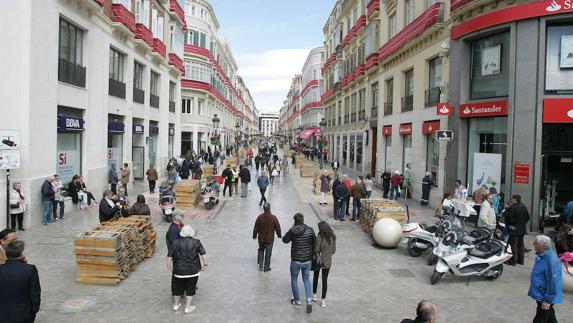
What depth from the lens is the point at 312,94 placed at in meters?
73.8

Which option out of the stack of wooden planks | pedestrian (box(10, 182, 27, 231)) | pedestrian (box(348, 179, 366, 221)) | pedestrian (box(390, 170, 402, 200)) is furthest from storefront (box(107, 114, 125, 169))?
pedestrian (box(390, 170, 402, 200))

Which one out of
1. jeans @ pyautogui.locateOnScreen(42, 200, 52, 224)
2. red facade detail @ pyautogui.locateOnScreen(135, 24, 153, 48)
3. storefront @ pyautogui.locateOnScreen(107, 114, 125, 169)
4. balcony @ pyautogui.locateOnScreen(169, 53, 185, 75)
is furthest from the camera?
balcony @ pyautogui.locateOnScreen(169, 53, 185, 75)

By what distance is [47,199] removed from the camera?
14242mm

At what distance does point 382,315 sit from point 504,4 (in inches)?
465

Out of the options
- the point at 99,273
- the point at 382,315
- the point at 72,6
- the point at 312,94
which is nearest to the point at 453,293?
the point at 382,315

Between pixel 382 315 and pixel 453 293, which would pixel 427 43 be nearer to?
pixel 453 293

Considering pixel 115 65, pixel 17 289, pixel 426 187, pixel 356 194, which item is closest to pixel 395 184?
pixel 426 187

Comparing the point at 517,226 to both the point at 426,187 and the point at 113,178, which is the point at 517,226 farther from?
the point at 113,178

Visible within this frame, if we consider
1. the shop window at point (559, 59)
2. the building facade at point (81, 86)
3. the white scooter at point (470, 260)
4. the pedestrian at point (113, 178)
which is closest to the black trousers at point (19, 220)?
the building facade at point (81, 86)

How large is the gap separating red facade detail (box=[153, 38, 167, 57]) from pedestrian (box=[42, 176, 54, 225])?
16212mm

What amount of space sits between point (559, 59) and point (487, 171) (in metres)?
4.22

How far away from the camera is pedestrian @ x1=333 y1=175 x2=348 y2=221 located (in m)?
16.3

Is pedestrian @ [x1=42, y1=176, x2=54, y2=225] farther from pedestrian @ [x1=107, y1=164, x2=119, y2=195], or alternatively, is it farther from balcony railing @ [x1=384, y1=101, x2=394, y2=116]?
balcony railing @ [x1=384, y1=101, x2=394, y2=116]

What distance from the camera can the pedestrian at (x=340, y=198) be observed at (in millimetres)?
16328
